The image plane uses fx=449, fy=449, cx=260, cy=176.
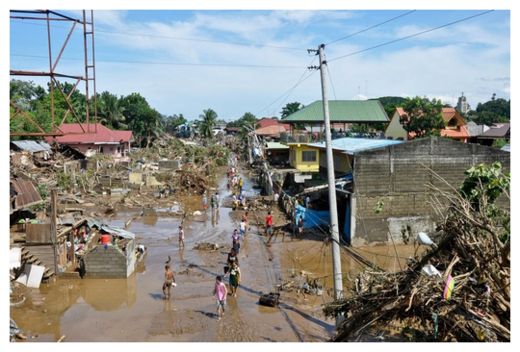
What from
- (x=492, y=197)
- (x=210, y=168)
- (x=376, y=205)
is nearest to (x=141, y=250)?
(x=376, y=205)

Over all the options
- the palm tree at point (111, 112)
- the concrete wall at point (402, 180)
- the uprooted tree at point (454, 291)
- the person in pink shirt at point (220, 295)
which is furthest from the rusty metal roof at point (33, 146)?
the uprooted tree at point (454, 291)

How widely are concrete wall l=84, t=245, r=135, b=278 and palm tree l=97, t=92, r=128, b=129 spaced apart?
5200 centimetres

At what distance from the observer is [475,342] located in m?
6.92

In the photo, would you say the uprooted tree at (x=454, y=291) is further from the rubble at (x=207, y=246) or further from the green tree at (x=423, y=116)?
the green tree at (x=423, y=116)

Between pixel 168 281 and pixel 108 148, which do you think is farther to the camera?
pixel 108 148

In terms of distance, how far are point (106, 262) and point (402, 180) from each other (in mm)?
12977

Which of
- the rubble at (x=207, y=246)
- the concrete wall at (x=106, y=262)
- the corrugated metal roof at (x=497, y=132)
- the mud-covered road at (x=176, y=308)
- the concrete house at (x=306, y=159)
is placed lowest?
the mud-covered road at (x=176, y=308)

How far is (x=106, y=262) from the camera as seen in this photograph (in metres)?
15.3

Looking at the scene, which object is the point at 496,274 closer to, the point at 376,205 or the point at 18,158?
the point at 376,205

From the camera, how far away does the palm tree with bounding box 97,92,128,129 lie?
64.4m

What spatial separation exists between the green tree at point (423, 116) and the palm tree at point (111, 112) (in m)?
42.3

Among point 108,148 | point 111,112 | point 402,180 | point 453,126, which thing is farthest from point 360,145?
point 111,112

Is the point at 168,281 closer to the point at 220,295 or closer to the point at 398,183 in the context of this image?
the point at 220,295

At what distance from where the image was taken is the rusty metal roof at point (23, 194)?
56.4ft
